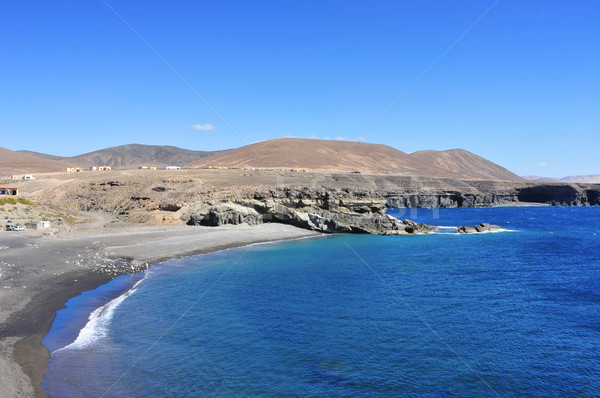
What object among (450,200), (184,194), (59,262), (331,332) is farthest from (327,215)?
(450,200)

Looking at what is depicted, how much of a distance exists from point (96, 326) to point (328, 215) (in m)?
33.6

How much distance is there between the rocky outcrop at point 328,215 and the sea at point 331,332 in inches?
713

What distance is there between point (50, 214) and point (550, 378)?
45008 mm

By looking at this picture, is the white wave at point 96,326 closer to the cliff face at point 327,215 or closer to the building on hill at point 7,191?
the cliff face at point 327,215

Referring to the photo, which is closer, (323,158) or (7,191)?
(7,191)

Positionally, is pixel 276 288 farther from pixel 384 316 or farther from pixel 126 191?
pixel 126 191

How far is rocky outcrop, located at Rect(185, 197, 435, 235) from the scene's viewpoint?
46562 millimetres

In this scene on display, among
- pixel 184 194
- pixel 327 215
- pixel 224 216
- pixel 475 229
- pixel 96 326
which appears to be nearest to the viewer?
A: pixel 96 326

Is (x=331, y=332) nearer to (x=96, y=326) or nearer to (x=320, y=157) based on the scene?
(x=96, y=326)

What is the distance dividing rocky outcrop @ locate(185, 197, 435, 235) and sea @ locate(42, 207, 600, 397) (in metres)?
18.1

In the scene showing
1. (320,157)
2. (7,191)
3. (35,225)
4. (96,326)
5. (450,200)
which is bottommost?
(96,326)

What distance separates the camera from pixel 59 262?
24.7 meters

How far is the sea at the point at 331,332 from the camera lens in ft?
38.7

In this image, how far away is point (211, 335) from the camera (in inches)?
606
